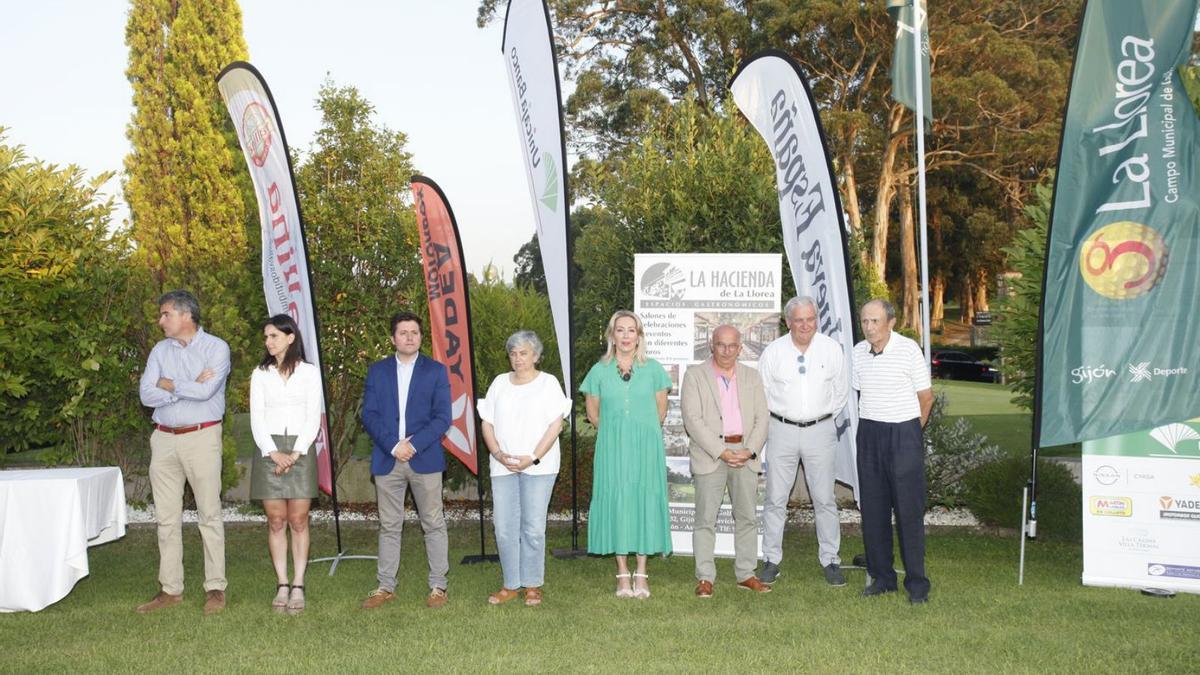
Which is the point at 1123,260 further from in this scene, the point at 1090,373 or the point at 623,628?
the point at 623,628

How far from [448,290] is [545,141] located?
1233 mm

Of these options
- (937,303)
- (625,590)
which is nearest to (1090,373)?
(625,590)

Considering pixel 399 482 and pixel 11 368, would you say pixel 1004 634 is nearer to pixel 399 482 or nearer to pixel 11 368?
pixel 399 482

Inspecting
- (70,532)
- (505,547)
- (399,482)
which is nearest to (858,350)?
(505,547)

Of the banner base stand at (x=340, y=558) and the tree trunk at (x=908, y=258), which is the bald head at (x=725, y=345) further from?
the tree trunk at (x=908, y=258)

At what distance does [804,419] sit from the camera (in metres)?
6.11

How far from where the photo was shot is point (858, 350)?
5914 mm

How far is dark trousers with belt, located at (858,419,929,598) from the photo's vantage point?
5668 millimetres

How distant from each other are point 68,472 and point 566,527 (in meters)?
3.84

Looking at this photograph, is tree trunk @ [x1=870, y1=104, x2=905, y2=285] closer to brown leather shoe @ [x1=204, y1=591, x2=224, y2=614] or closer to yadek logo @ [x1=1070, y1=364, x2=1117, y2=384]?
yadek logo @ [x1=1070, y1=364, x2=1117, y2=384]

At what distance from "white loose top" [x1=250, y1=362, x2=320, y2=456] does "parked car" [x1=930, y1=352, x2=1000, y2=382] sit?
88.1 ft

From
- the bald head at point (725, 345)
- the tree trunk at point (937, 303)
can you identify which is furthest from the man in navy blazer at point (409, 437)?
the tree trunk at point (937, 303)

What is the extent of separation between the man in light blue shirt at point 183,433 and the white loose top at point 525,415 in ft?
5.10

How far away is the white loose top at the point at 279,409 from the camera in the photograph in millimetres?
5520
